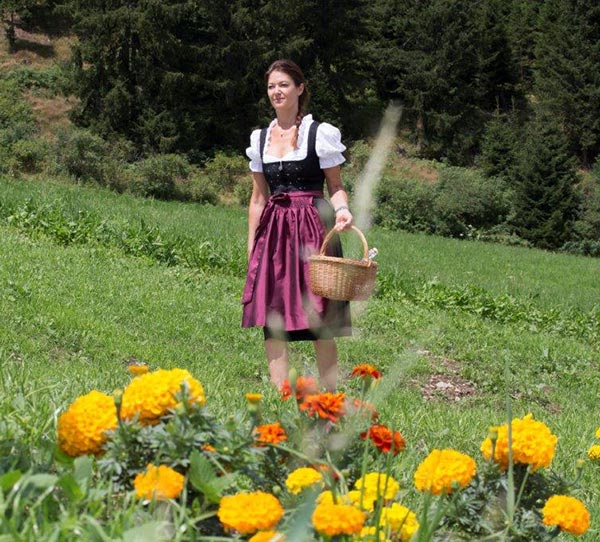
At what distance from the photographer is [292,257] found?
450 cm

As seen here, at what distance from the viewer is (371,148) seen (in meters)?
37.5

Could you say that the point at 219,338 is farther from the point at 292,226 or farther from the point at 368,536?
the point at 368,536

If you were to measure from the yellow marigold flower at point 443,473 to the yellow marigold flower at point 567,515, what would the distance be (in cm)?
16

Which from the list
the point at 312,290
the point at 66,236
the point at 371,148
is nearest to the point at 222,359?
the point at 312,290

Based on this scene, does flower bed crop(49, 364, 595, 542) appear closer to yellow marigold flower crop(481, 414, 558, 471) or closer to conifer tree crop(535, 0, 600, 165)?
yellow marigold flower crop(481, 414, 558, 471)

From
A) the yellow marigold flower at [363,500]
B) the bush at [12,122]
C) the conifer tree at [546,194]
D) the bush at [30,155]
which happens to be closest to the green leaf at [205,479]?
the yellow marigold flower at [363,500]

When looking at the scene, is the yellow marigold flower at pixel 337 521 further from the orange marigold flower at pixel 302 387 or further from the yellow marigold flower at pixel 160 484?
the orange marigold flower at pixel 302 387

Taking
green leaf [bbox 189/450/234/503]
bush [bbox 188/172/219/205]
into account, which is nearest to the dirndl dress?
green leaf [bbox 189/450/234/503]

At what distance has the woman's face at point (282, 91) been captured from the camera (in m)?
4.42

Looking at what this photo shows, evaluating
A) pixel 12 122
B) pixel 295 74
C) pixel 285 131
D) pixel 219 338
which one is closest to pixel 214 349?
pixel 219 338

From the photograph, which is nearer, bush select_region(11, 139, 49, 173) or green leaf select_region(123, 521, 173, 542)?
green leaf select_region(123, 521, 173, 542)

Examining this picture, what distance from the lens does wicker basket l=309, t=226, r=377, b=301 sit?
394 centimetres

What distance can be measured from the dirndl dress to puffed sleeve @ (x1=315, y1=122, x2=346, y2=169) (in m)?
0.03

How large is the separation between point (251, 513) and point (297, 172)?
10.5 ft
